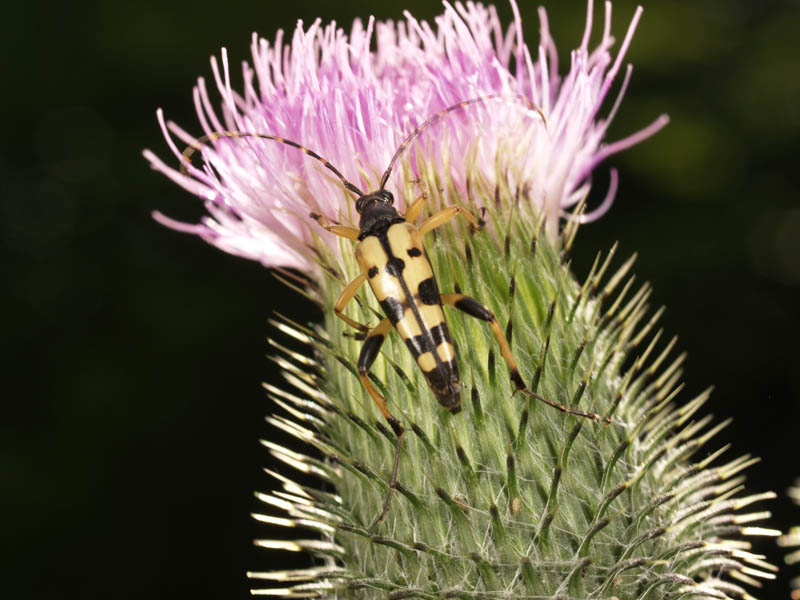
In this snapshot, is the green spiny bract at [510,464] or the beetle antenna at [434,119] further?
the beetle antenna at [434,119]

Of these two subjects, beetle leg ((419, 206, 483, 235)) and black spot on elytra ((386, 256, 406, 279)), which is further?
beetle leg ((419, 206, 483, 235))

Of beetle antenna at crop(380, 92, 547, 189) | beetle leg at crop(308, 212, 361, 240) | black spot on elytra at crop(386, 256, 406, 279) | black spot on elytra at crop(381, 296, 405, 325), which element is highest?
beetle antenna at crop(380, 92, 547, 189)

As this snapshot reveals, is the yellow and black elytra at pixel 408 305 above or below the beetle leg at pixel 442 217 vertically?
below

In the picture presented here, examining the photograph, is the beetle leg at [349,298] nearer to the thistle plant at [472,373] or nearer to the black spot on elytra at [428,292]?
the thistle plant at [472,373]

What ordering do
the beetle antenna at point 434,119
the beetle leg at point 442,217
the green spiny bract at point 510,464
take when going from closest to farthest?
1. the green spiny bract at point 510,464
2. the beetle leg at point 442,217
3. the beetle antenna at point 434,119

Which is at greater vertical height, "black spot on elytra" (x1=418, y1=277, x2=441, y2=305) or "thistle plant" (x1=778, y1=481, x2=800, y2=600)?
"black spot on elytra" (x1=418, y1=277, x2=441, y2=305)

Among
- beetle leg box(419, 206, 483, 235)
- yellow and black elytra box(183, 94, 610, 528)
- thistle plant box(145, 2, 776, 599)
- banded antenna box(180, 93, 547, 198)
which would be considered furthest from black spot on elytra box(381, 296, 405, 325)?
banded antenna box(180, 93, 547, 198)

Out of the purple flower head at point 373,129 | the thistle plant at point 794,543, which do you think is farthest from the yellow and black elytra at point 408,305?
the thistle plant at point 794,543

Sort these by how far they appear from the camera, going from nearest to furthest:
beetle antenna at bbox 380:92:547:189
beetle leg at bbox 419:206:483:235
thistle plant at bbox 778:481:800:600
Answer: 1. thistle plant at bbox 778:481:800:600
2. beetle leg at bbox 419:206:483:235
3. beetle antenna at bbox 380:92:547:189

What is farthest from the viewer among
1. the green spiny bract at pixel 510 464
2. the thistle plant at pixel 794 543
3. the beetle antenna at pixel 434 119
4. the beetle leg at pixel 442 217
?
the beetle antenna at pixel 434 119

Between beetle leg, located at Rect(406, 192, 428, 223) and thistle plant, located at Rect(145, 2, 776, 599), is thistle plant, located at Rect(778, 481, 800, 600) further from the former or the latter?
beetle leg, located at Rect(406, 192, 428, 223)
